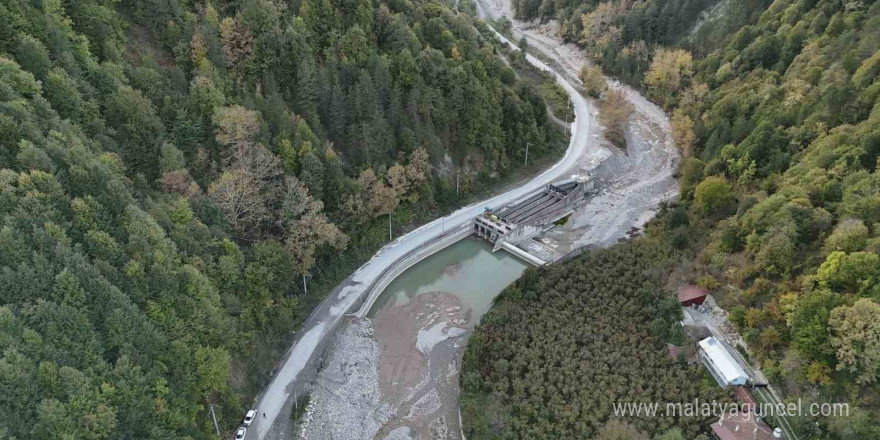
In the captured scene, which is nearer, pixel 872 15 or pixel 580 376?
pixel 580 376

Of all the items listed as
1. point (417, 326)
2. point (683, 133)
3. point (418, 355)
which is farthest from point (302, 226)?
point (683, 133)

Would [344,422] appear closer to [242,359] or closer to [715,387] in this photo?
[242,359]

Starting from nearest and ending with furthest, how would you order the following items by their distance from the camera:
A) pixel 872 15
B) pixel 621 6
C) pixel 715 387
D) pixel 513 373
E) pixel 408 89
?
pixel 715 387 < pixel 513 373 < pixel 872 15 < pixel 408 89 < pixel 621 6

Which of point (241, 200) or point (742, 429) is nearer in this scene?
point (742, 429)

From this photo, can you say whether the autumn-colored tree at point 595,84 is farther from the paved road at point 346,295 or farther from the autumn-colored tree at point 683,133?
the autumn-colored tree at point 683,133

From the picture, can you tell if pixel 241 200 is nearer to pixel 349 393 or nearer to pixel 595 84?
pixel 349 393

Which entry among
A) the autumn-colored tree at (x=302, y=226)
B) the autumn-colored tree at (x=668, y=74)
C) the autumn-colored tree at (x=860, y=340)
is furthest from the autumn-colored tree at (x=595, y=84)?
the autumn-colored tree at (x=860, y=340)

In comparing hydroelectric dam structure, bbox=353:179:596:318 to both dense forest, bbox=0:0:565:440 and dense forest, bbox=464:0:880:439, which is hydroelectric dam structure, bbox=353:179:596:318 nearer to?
dense forest, bbox=0:0:565:440

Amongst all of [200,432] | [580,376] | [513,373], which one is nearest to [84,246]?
[200,432]
